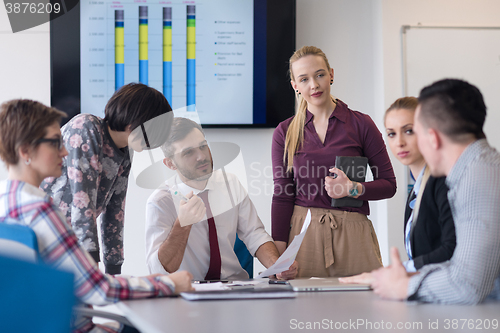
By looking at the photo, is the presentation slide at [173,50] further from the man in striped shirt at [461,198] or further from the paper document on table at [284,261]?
the man in striped shirt at [461,198]

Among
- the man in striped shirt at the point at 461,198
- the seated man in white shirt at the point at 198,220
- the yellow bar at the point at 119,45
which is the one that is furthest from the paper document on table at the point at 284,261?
the yellow bar at the point at 119,45

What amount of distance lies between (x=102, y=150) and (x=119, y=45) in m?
1.28

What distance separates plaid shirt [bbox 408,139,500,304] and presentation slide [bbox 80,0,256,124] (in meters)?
1.84

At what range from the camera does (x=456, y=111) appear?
0.93 metres

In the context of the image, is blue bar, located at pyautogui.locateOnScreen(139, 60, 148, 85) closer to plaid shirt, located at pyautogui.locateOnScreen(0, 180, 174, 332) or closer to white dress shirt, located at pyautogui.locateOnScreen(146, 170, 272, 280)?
white dress shirt, located at pyautogui.locateOnScreen(146, 170, 272, 280)

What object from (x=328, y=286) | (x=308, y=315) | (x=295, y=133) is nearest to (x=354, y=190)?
(x=295, y=133)

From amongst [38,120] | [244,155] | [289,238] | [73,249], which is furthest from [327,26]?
[73,249]

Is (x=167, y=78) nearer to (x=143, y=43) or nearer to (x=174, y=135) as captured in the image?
(x=143, y=43)

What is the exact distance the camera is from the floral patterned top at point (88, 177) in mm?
1406

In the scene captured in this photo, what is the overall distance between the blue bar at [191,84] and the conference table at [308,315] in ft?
5.77

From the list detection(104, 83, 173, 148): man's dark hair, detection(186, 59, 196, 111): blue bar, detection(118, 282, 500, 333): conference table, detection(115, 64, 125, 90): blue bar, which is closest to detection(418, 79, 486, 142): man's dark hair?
detection(118, 282, 500, 333): conference table

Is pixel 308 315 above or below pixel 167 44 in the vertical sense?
below

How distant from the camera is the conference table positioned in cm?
74

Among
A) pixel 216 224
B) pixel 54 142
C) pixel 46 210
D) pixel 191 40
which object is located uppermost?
pixel 191 40
